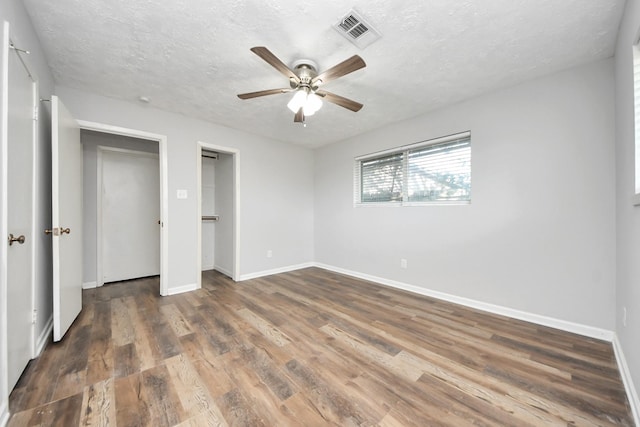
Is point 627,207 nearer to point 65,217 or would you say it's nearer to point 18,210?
point 18,210

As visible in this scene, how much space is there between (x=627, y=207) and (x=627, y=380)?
1.10 meters

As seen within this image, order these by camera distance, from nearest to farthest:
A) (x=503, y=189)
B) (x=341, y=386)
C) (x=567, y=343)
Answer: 1. (x=341, y=386)
2. (x=567, y=343)
3. (x=503, y=189)

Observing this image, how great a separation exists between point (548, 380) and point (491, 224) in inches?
58.7

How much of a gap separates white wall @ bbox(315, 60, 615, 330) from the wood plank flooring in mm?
375

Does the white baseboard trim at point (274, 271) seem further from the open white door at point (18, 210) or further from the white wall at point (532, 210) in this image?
the open white door at point (18, 210)

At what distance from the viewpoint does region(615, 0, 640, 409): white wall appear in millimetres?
1400

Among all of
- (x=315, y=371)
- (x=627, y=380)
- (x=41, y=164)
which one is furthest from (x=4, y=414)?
(x=627, y=380)

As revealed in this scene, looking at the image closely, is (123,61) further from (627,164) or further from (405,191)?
(627,164)

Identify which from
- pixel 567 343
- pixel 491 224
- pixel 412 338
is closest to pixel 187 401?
pixel 412 338

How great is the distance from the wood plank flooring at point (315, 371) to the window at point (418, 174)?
4.71 feet

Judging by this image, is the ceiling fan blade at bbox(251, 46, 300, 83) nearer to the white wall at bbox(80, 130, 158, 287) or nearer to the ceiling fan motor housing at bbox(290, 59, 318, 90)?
the ceiling fan motor housing at bbox(290, 59, 318, 90)

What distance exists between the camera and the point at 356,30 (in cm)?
177

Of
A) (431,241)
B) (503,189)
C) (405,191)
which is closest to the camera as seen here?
(503,189)

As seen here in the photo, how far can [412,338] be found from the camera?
7.00ft
